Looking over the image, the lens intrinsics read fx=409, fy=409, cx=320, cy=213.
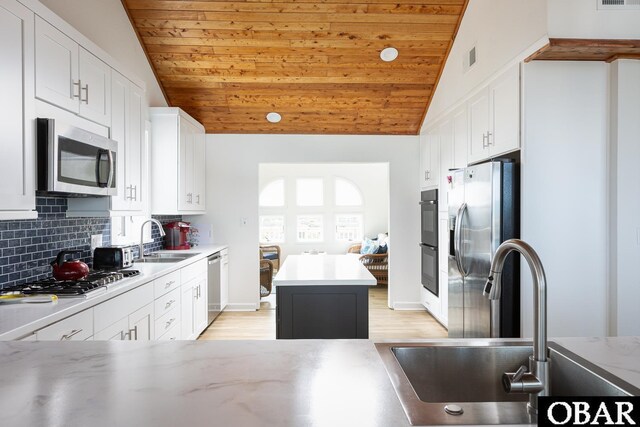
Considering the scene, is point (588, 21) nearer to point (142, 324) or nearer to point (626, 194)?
point (626, 194)

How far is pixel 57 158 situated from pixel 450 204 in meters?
2.87

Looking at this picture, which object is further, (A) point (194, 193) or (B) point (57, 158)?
(A) point (194, 193)

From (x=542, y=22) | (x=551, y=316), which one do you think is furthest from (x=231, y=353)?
(x=542, y=22)

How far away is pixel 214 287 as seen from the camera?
15.4 feet

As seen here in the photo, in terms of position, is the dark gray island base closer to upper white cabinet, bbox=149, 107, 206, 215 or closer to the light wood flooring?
the light wood flooring

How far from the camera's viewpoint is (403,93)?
15.7 ft

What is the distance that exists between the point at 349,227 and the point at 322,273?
5.82m

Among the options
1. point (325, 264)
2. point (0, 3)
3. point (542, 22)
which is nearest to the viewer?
point (0, 3)

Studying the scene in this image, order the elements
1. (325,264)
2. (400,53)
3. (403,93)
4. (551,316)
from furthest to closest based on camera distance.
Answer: (403,93) < (400,53) < (325,264) < (551,316)

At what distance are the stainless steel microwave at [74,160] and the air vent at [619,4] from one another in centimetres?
322

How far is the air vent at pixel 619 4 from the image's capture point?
2555 millimetres

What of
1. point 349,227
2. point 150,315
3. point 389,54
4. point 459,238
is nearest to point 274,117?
point 389,54

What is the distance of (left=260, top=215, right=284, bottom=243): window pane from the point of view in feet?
28.1

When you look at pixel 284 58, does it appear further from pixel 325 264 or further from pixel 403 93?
pixel 325 264
